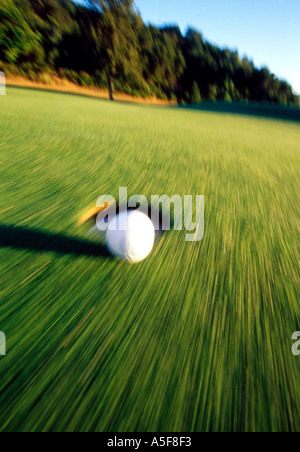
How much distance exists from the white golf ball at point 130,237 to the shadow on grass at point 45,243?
0.23 m

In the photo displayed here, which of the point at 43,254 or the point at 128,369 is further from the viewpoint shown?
the point at 43,254

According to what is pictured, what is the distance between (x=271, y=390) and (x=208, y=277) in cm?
90

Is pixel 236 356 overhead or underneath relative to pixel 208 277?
underneath

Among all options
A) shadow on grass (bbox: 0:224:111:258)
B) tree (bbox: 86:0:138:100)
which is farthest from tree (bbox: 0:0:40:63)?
shadow on grass (bbox: 0:224:111:258)

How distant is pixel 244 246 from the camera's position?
257 centimetres

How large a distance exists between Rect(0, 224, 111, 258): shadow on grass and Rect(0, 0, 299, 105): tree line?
93.9ft

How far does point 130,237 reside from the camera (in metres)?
2.02

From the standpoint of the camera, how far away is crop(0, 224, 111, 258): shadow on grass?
2.26 m

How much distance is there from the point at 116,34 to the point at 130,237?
29.8 meters

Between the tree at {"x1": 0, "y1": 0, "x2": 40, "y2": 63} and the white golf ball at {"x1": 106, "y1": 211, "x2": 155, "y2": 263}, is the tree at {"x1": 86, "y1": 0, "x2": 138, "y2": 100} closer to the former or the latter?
the tree at {"x1": 0, "y1": 0, "x2": 40, "y2": 63}

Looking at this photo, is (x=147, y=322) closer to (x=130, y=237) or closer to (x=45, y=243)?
(x=130, y=237)
